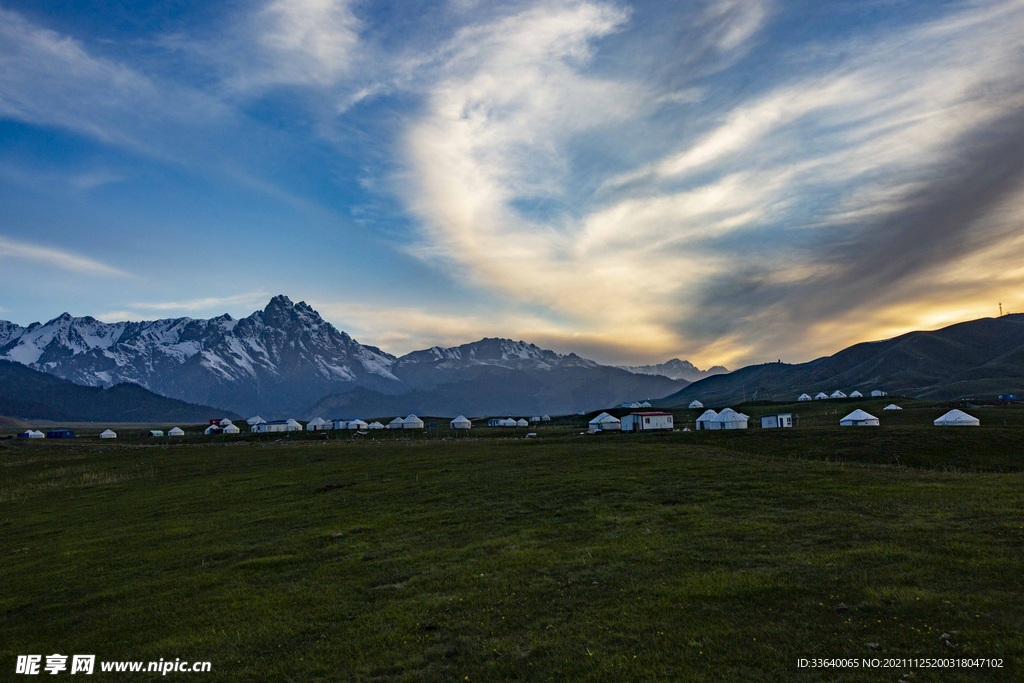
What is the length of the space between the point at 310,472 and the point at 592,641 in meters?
49.8

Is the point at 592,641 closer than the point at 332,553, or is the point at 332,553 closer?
the point at 592,641

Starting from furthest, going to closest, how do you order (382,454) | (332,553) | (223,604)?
1. (382,454)
2. (332,553)
3. (223,604)

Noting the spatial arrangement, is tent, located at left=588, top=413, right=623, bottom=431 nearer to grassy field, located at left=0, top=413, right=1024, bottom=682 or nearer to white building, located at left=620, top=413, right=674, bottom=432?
white building, located at left=620, top=413, right=674, bottom=432

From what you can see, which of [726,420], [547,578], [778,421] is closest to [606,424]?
[726,420]

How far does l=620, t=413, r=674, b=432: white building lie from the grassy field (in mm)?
73442

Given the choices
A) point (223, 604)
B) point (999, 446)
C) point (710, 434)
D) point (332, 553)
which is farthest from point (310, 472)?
point (999, 446)

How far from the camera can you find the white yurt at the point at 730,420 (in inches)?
4491

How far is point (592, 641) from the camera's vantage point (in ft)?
45.1

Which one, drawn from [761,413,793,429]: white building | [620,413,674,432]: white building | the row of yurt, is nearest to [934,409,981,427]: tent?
[761,413,793,429]: white building

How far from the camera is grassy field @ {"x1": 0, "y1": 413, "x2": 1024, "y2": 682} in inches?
508

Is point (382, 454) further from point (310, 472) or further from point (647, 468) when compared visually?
point (647, 468)

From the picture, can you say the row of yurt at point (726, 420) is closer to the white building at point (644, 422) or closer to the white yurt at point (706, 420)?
the white yurt at point (706, 420)

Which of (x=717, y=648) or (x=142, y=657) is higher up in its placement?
(x=717, y=648)

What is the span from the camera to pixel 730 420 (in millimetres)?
114500
